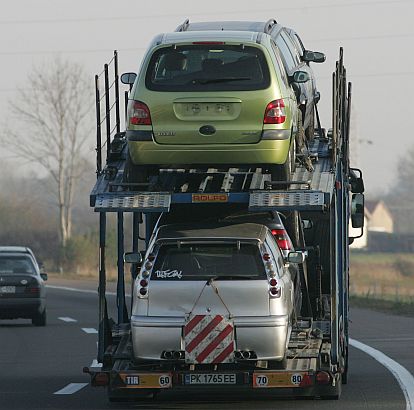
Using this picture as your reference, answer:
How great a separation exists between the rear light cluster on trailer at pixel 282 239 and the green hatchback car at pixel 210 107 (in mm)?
571

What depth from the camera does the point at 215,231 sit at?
595 inches

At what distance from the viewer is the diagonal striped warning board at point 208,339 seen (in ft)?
46.6

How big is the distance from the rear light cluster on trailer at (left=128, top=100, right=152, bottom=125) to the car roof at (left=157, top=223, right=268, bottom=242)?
1.08 meters

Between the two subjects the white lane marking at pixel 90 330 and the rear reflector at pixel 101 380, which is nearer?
the rear reflector at pixel 101 380

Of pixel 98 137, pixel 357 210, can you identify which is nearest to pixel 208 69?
pixel 98 137

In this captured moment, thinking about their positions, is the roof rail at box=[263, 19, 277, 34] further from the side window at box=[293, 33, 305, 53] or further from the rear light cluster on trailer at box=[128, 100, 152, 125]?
the rear light cluster on trailer at box=[128, 100, 152, 125]

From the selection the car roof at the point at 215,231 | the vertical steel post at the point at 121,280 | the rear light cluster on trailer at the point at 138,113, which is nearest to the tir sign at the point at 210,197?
the car roof at the point at 215,231

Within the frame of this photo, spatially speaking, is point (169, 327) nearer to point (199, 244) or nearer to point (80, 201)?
point (199, 244)

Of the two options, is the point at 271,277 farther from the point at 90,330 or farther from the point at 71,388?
the point at 90,330

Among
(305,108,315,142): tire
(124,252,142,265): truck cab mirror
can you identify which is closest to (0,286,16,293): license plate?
(305,108,315,142): tire

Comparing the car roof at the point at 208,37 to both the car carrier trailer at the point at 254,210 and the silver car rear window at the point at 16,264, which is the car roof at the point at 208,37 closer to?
the car carrier trailer at the point at 254,210

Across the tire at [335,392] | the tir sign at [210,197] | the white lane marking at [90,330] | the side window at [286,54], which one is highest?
the side window at [286,54]

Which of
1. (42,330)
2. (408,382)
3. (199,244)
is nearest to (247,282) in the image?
(199,244)

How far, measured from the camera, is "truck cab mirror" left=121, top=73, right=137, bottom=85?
16844mm
